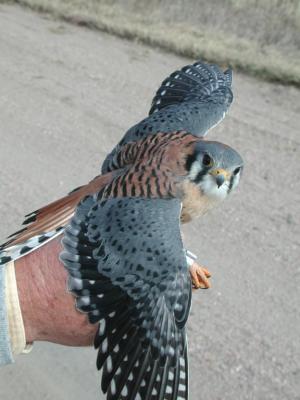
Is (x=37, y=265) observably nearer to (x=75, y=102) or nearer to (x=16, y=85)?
(x=75, y=102)

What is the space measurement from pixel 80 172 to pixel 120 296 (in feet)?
9.93

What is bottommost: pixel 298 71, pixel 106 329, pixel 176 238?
pixel 298 71

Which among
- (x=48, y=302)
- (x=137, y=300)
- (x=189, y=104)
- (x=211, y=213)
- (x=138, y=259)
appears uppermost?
(x=189, y=104)

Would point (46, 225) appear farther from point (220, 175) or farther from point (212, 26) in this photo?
point (212, 26)

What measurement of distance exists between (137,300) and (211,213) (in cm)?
263

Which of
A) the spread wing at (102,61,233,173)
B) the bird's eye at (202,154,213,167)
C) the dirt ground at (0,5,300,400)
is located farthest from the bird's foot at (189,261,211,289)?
the dirt ground at (0,5,300,400)

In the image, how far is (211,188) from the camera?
8.93 feet

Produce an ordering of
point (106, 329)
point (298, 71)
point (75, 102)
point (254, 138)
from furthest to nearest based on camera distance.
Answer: point (298, 71)
point (75, 102)
point (254, 138)
point (106, 329)

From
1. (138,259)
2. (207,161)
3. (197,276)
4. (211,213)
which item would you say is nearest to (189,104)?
(207,161)

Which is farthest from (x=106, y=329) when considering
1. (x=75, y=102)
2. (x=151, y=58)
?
(x=151, y=58)

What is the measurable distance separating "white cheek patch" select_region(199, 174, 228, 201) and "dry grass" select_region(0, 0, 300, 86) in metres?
4.44

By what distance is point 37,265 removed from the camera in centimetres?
249

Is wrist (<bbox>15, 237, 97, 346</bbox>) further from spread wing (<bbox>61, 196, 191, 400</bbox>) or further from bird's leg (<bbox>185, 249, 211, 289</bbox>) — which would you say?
bird's leg (<bbox>185, 249, 211, 289</bbox>)

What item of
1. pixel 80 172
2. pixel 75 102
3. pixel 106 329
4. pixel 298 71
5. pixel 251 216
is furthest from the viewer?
pixel 298 71
